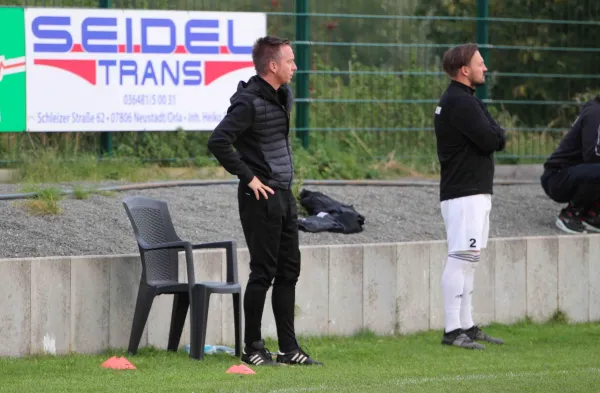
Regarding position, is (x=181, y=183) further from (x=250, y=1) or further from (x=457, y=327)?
(x=457, y=327)

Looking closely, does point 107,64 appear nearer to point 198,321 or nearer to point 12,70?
point 12,70

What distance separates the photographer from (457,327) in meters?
9.90

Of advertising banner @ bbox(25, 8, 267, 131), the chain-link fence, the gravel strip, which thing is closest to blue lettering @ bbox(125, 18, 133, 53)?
advertising banner @ bbox(25, 8, 267, 131)

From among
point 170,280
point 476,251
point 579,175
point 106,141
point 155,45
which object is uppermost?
point 155,45

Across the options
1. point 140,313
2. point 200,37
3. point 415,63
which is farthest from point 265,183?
point 415,63

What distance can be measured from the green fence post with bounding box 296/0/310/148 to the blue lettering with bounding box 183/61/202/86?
116 centimetres

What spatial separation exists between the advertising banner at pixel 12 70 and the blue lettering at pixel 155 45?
1303 millimetres

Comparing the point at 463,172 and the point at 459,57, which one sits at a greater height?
the point at 459,57

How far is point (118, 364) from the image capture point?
8.53 m

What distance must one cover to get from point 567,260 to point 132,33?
202 inches

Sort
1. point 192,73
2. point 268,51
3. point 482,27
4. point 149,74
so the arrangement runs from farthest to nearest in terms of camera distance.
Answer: point 482,27
point 192,73
point 149,74
point 268,51

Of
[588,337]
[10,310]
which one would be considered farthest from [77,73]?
[588,337]

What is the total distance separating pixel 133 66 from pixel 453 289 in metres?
5.29

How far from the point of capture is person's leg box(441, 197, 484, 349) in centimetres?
973
